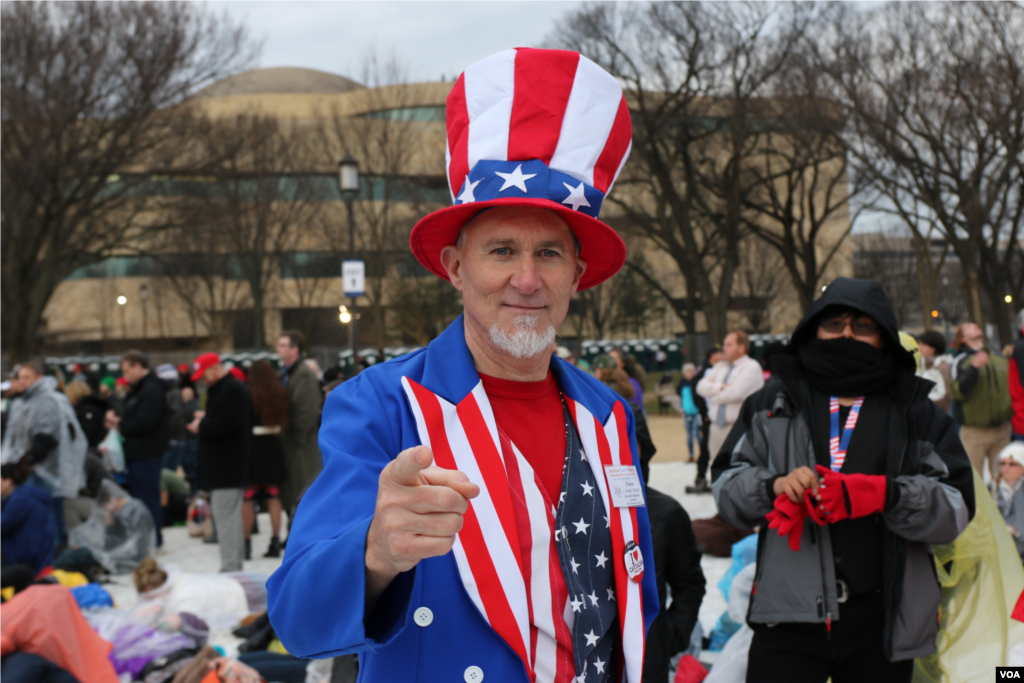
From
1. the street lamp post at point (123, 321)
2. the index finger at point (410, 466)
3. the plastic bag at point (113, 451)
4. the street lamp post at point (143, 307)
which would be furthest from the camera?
the street lamp post at point (123, 321)

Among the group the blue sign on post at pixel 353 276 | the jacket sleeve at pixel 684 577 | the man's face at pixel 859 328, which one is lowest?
the jacket sleeve at pixel 684 577

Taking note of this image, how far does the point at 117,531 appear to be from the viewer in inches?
333

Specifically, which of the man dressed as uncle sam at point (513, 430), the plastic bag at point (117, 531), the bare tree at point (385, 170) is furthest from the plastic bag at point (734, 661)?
the bare tree at point (385, 170)

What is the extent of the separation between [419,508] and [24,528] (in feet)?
22.1

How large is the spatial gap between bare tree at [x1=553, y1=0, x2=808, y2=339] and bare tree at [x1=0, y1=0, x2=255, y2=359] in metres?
11.1

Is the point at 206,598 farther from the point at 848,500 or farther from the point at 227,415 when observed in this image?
the point at 848,500

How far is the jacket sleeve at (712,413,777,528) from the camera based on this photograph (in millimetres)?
3115

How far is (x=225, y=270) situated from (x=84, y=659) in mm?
37033

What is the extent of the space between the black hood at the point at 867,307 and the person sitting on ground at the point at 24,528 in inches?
247

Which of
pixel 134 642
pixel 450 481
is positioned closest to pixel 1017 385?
pixel 134 642

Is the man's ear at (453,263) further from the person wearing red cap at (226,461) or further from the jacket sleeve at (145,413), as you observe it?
the jacket sleeve at (145,413)

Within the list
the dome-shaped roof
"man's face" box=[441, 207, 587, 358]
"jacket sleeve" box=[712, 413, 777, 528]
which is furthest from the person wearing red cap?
the dome-shaped roof

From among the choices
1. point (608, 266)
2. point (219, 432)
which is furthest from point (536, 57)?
point (219, 432)

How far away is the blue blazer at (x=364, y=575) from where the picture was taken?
1.42m
